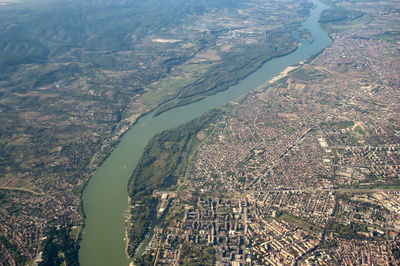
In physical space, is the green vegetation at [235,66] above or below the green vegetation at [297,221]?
above

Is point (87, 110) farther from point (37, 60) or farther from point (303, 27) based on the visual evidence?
point (303, 27)

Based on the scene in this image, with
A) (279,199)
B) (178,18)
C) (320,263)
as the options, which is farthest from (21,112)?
(178,18)

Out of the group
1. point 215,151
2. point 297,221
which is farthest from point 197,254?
point 215,151

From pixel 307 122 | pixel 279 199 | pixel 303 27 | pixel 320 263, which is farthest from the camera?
pixel 303 27

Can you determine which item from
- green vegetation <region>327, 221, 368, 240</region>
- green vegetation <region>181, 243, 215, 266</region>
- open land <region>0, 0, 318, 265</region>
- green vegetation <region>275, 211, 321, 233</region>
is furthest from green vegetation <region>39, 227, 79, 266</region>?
green vegetation <region>327, 221, 368, 240</region>

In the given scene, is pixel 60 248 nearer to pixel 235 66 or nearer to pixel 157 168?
pixel 157 168

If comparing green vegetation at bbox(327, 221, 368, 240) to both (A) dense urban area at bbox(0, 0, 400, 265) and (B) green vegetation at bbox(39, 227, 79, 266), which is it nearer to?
(A) dense urban area at bbox(0, 0, 400, 265)

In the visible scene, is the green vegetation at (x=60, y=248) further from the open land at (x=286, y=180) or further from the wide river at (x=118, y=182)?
the open land at (x=286, y=180)

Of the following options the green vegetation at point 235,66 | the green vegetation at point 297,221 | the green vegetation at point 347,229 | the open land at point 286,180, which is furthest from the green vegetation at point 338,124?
the green vegetation at point 235,66
